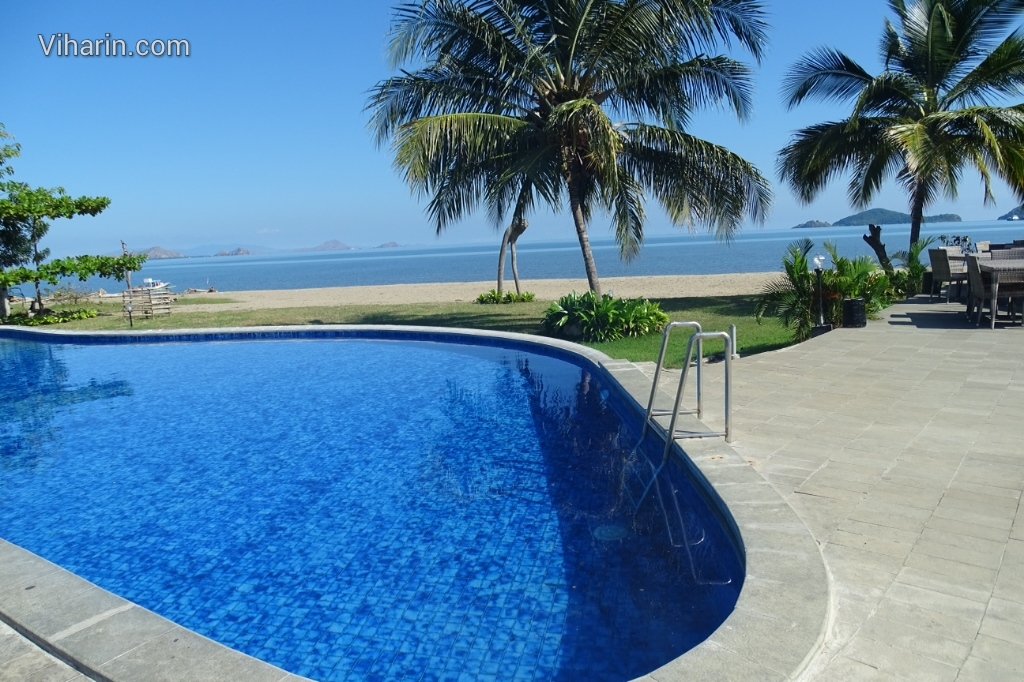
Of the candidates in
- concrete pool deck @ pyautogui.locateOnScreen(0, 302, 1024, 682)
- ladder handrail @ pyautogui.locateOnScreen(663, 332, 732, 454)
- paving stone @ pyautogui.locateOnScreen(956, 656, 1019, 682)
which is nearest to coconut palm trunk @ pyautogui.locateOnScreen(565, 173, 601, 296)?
concrete pool deck @ pyautogui.locateOnScreen(0, 302, 1024, 682)

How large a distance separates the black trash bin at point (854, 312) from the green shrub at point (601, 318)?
3.08m

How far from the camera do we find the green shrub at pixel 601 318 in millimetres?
11812

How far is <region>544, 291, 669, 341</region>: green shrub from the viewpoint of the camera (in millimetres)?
11812

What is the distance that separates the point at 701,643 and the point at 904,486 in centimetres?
217

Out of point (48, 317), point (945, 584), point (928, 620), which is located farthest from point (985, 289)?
point (48, 317)

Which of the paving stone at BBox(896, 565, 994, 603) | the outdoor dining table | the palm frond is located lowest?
the paving stone at BBox(896, 565, 994, 603)

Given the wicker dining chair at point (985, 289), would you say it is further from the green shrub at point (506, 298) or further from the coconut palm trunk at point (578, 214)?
the green shrub at point (506, 298)

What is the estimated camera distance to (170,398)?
9828mm

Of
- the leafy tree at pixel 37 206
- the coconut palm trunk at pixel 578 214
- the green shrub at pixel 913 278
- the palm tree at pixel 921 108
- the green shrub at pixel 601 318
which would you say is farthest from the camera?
the leafy tree at pixel 37 206

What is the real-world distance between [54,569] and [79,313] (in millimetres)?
18133

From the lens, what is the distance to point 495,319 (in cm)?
1552

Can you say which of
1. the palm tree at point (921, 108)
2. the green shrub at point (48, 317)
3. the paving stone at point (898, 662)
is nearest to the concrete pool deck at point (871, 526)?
the paving stone at point (898, 662)

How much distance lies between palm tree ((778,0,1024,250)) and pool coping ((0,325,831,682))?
11874mm

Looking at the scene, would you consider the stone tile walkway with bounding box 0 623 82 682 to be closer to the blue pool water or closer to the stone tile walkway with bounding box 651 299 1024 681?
the blue pool water
